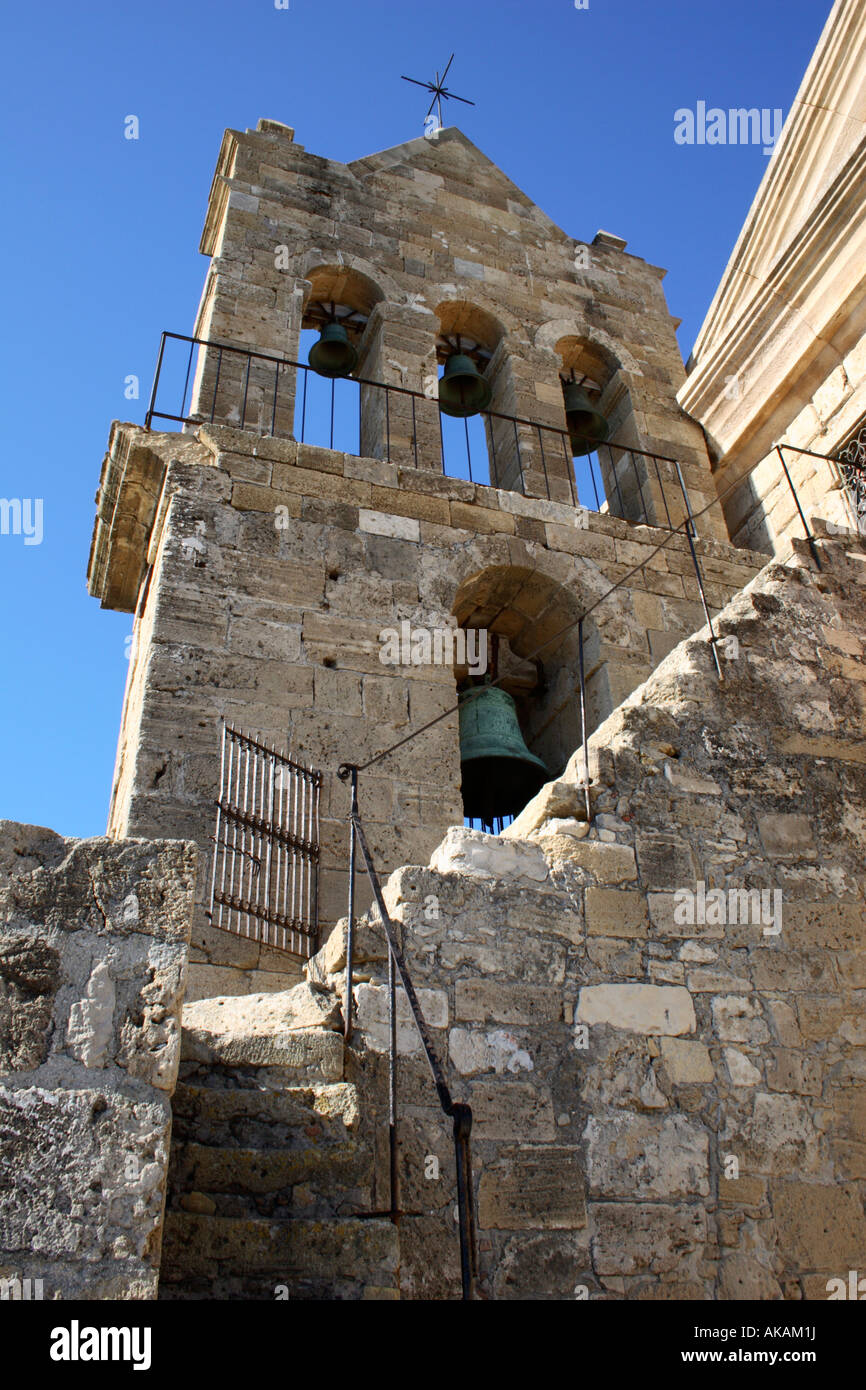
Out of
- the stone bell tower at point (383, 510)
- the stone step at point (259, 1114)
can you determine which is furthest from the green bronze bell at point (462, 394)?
the stone step at point (259, 1114)

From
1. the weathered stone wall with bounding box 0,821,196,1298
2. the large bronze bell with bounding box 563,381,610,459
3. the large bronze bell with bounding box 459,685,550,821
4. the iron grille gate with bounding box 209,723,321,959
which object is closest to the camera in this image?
the weathered stone wall with bounding box 0,821,196,1298

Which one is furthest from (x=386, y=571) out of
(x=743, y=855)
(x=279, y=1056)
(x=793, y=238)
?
(x=793, y=238)

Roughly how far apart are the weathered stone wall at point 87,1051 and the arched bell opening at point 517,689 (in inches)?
131

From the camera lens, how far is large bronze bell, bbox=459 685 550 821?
245 inches

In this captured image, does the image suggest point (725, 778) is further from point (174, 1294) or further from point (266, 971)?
point (174, 1294)

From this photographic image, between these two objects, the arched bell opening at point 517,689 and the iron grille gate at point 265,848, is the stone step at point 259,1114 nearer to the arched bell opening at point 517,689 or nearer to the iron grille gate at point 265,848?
the iron grille gate at point 265,848

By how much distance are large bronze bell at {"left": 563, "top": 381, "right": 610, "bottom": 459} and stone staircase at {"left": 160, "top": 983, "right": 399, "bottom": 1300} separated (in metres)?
6.39

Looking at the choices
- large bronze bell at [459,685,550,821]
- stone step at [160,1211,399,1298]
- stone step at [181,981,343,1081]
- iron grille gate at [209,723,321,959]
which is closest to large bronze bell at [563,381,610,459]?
large bronze bell at [459,685,550,821]

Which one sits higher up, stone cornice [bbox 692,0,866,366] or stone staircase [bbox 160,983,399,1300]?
stone cornice [bbox 692,0,866,366]

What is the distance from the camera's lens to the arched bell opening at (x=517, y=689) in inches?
251

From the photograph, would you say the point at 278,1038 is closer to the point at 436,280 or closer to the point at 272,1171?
the point at 272,1171

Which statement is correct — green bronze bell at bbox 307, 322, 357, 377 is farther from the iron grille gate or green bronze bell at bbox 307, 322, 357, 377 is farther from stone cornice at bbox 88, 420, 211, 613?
the iron grille gate
